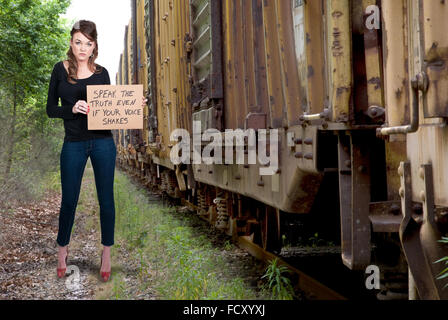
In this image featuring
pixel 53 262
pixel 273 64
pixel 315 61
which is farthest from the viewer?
pixel 53 262

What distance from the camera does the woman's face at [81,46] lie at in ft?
13.1

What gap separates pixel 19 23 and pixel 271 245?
21.9 ft

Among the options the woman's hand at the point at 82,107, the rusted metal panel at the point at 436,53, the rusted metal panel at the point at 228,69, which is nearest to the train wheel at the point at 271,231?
the rusted metal panel at the point at 228,69

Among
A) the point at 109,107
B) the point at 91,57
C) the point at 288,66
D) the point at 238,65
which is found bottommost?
the point at 109,107

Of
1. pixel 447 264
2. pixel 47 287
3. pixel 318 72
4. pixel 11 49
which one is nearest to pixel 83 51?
pixel 318 72

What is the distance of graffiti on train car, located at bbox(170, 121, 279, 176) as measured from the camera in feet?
14.0

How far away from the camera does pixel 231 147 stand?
5.51 meters

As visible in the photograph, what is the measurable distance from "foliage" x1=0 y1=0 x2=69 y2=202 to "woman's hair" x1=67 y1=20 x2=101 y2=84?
548 centimetres

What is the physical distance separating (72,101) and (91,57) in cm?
33

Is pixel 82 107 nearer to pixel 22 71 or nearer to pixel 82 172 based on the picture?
pixel 82 172

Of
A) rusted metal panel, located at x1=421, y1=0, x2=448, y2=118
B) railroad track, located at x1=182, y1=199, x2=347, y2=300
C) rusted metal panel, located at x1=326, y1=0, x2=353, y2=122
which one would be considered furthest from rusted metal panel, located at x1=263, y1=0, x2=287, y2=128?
rusted metal panel, located at x1=421, y1=0, x2=448, y2=118

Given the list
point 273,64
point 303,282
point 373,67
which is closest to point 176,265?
point 303,282

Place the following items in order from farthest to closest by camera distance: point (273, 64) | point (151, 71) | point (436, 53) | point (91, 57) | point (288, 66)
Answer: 1. point (151, 71)
2. point (273, 64)
3. point (91, 57)
4. point (288, 66)
5. point (436, 53)

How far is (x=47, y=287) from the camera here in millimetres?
4828
